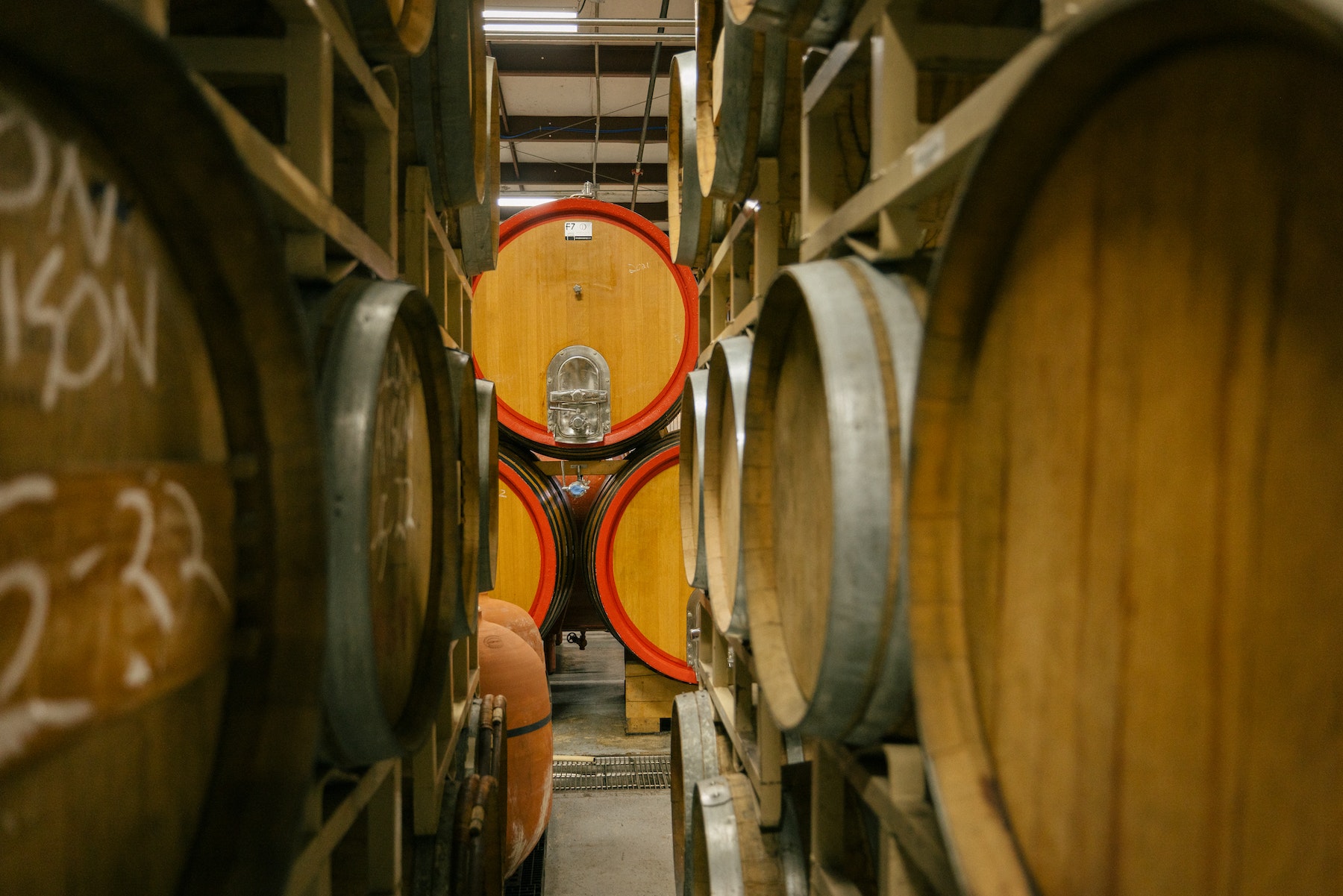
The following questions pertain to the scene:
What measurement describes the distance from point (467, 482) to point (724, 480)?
909 millimetres

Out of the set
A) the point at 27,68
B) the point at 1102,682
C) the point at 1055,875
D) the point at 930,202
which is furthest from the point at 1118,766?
the point at 930,202

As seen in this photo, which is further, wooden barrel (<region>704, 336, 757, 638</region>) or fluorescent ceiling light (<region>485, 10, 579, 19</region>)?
fluorescent ceiling light (<region>485, 10, 579, 19</region>)

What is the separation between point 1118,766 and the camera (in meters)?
0.78

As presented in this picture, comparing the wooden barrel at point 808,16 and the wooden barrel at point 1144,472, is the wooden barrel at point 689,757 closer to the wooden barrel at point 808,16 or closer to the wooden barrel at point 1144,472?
the wooden barrel at point 1144,472

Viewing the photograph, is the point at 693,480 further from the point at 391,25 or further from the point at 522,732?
the point at 391,25

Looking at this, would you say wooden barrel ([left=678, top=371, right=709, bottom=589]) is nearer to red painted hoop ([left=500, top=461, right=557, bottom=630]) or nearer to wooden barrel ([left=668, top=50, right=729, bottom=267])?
wooden barrel ([left=668, top=50, right=729, bottom=267])

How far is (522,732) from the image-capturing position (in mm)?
3879

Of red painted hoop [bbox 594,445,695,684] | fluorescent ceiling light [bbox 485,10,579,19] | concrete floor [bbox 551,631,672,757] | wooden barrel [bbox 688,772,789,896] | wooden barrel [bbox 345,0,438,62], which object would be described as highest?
fluorescent ceiling light [bbox 485,10,579,19]

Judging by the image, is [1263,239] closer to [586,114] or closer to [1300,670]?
[1300,670]

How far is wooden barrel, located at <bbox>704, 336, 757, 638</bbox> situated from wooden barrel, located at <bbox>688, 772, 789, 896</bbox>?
0.56 m

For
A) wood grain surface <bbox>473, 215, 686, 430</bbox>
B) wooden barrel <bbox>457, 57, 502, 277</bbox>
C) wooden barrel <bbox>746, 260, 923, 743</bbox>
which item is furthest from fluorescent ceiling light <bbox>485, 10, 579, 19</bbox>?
wooden barrel <bbox>746, 260, 923, 743</bbox>

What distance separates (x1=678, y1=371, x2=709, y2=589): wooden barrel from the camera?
2963mm

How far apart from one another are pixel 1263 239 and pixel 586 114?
30.8 feet

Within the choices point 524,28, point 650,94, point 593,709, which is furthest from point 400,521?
point 650,94
